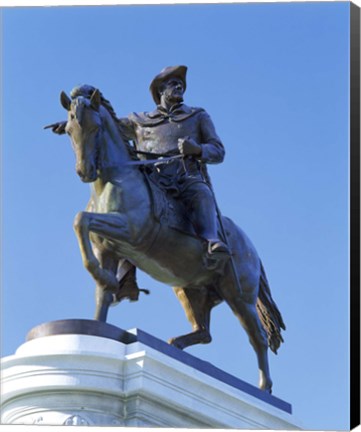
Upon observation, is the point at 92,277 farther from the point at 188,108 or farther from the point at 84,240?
the point at 188,108

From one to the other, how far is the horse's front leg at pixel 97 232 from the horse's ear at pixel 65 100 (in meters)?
1.14

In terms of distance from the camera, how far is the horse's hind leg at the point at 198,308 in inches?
801

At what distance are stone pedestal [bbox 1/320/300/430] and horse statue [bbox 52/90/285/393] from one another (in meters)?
0.82

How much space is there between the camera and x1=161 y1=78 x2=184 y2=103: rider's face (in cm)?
2066

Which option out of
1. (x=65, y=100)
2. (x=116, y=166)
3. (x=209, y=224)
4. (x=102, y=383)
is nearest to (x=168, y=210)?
(x=209, y=224)

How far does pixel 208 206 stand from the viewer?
64.8 feet

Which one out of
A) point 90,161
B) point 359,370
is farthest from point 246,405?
point 90,161

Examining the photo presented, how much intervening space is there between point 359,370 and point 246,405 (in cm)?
134

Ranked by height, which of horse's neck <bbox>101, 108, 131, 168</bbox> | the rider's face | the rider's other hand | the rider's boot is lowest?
the rider's boot

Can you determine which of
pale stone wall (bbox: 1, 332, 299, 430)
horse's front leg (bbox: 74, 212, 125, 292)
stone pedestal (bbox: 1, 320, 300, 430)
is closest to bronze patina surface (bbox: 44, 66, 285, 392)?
horse's front leg (bbox: 74, 212, 125, 292)

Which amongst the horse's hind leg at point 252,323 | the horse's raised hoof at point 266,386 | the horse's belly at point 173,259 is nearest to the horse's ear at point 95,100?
the horse's belly at point 173,259

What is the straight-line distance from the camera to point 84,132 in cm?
1891

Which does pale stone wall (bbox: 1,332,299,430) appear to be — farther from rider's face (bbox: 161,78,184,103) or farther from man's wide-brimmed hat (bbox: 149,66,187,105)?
man's wide-brimmed hat (bbox: 149,66,187,105)

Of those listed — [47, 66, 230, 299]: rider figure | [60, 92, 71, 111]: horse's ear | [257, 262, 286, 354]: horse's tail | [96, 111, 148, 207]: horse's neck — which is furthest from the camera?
[257, 262, 286, 354]: horse's tail
